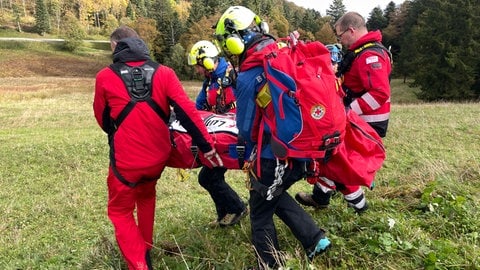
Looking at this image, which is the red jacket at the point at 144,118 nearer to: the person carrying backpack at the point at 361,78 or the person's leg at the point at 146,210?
the person's leg at the point at 146,210

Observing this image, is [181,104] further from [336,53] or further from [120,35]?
[336,53]

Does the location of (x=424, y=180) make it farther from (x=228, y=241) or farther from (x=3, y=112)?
(x=3, y=112)

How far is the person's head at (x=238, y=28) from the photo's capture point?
138 inches

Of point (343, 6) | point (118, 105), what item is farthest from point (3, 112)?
point (343, 6)

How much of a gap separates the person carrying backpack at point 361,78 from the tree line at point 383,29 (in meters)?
1.84

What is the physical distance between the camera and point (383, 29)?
232 feet

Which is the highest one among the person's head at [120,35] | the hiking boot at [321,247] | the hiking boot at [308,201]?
the person's head at [120,35]

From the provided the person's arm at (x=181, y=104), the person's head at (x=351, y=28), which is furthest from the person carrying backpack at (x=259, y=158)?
the person's head at (x=351, y=28)

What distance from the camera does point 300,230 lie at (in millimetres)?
3844

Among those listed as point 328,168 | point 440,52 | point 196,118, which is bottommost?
point 440,52

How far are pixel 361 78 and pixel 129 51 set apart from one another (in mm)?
2745

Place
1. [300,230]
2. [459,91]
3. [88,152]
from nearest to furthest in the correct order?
[300,230]
[88,152]
[459,91]

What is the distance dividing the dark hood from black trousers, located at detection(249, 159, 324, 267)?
70.5 inches

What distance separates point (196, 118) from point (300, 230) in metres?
1.63
